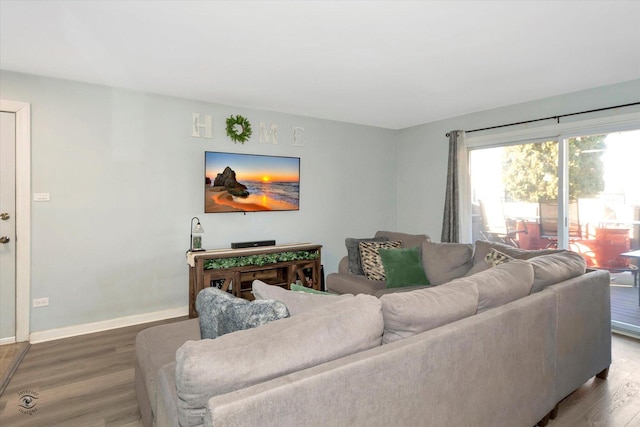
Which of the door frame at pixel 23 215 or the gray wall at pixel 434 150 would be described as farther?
the gray wall at pixel 434 150

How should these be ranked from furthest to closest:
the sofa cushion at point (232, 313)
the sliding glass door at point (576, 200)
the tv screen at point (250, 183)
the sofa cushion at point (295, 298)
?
the tv screen at point (250, 183) → the sliding glass door at point (576, 200) → the sofa cushion at point (295, 298) → the sofa cushion at point (232, 313)

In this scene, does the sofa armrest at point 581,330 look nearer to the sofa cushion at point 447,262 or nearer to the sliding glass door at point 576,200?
the sofa cushion at point 447,262

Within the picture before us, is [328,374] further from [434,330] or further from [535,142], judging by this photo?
[535,142]

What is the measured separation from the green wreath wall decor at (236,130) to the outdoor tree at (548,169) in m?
3.39

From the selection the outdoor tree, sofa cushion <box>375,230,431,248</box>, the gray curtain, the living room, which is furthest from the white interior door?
the outdoor tree

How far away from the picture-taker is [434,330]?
155cm

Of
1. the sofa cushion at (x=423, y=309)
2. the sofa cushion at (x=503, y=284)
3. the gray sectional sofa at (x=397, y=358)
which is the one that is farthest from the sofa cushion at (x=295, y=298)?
the sofa cushion at (x=503, y=284)

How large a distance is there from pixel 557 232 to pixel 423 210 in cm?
187

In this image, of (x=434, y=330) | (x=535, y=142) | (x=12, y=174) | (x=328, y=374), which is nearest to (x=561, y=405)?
(x=434, y=330)

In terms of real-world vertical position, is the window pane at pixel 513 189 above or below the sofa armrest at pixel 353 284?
above

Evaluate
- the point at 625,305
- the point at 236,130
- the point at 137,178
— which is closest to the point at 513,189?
the point at 625,305

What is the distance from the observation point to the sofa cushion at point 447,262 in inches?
138

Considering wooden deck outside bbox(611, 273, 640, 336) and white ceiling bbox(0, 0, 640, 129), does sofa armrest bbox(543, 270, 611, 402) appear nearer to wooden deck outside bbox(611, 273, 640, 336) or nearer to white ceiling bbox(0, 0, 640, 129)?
wooden deck outside bbox(611, 273, 640, 336)

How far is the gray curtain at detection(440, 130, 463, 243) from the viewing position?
5000 millimetres
